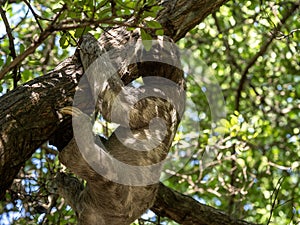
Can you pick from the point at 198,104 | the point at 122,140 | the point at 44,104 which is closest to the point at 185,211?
the point at 122,140

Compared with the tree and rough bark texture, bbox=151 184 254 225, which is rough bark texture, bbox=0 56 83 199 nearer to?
the tree

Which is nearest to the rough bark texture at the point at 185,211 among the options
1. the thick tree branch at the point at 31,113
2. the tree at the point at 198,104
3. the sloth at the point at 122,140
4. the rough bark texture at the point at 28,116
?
the tree at the point at 198,104

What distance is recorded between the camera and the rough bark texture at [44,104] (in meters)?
2.92

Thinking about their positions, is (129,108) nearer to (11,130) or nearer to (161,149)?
(161,149)

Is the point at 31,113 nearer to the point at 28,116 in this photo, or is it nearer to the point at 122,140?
the point at 28,116

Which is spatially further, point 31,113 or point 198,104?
point 198,104

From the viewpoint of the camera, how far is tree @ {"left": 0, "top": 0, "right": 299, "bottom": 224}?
2.93 meters

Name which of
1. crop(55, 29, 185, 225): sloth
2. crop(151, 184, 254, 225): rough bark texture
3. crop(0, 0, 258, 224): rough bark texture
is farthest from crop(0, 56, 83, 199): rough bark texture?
crop(151, 184, 254, 225): rough bark texture

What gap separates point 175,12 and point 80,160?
1.39 m

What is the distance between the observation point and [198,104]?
22.1ft

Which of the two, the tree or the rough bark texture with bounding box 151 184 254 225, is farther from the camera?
the rough bark texture with bounding box 151 184 254 225

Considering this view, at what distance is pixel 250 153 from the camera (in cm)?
705

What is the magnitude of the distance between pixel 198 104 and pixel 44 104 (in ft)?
12.4

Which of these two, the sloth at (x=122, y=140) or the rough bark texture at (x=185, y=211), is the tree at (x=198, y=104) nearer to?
the rough bark texture at (x=185, y=211)
